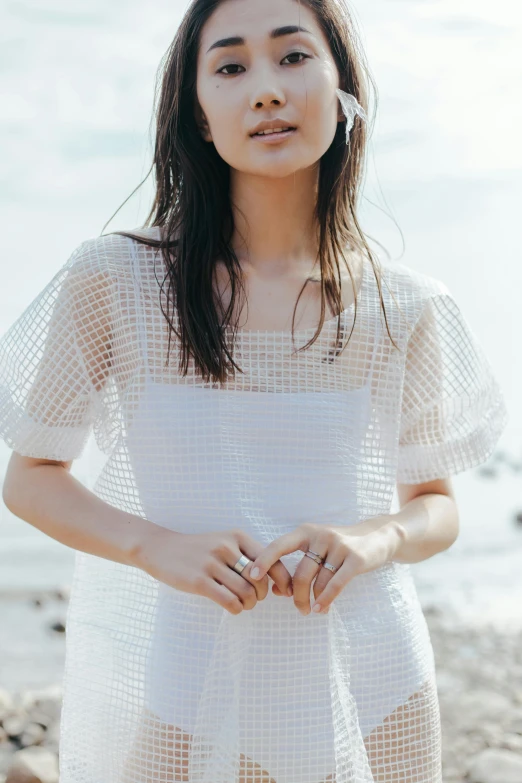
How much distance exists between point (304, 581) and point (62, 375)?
0.73 meters

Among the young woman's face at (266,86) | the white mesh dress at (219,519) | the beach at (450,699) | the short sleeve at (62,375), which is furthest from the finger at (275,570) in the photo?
the beach at (450,699)

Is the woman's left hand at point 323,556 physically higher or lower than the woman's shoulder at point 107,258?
lower

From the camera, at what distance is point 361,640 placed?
2.10 metres

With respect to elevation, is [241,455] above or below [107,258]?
below

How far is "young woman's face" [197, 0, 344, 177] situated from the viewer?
217cm

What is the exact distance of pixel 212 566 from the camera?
1.86 meters

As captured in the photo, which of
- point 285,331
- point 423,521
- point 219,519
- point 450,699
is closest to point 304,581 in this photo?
point 219,519

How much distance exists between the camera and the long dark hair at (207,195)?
2.21m

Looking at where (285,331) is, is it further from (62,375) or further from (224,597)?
(224,597)

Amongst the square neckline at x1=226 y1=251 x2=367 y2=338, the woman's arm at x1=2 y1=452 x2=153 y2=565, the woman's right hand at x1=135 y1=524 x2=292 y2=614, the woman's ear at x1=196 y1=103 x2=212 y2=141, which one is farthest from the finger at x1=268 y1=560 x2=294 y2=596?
the woman's ear at x1=196 y1=103 x2=212 y2=141

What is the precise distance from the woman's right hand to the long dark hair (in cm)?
40

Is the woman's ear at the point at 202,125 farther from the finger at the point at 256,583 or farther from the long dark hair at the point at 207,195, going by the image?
the finger at the point at 256,583

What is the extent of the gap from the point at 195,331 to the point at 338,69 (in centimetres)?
82

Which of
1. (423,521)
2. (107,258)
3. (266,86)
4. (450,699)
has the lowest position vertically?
(450,699)
